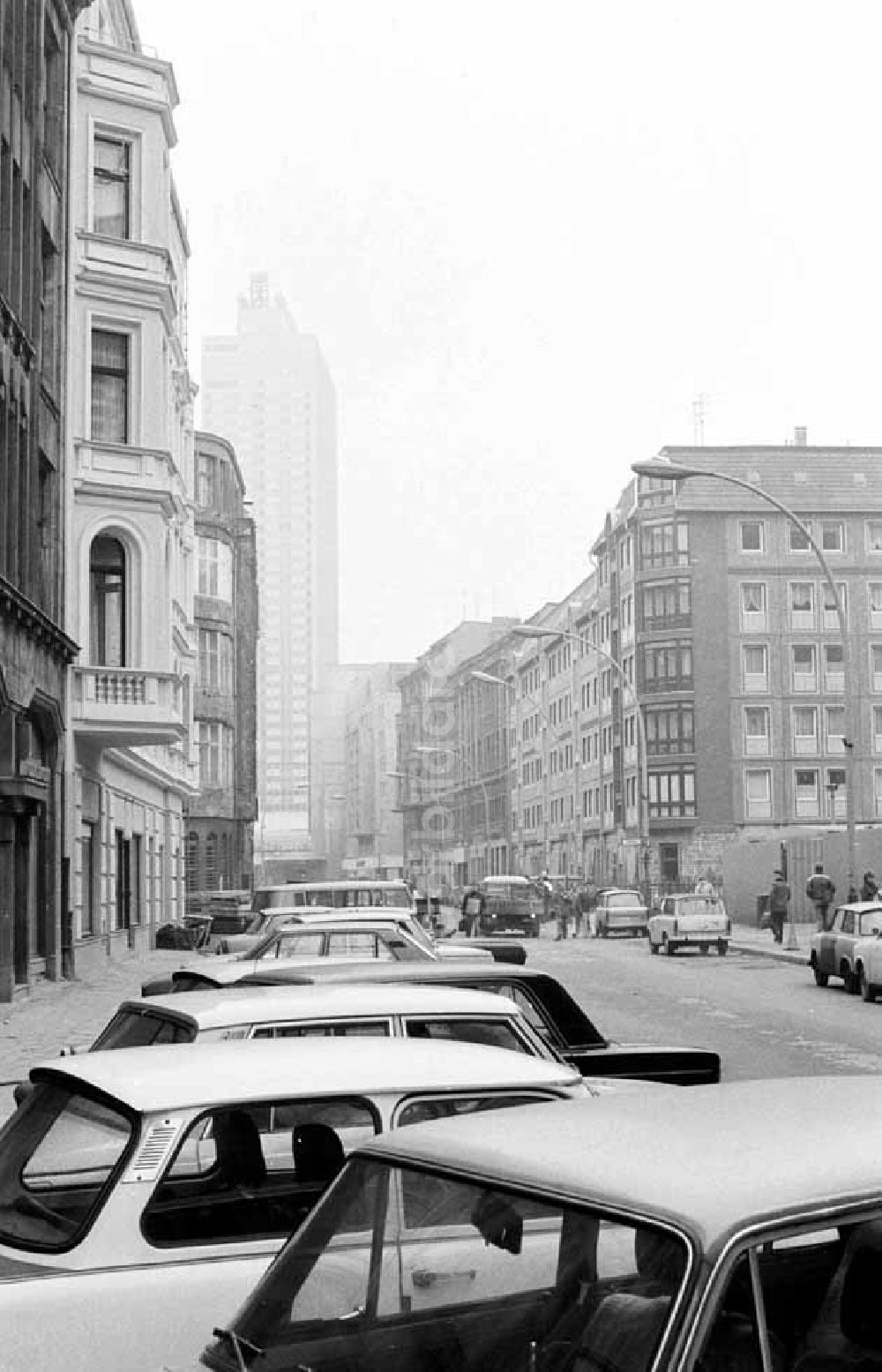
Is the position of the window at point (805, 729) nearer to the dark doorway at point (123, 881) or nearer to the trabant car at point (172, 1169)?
the dark doorway at point (123, 881)

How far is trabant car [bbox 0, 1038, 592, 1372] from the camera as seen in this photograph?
4625 millimetres

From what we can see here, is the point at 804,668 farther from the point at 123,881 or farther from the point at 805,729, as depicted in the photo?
the point at 123,881

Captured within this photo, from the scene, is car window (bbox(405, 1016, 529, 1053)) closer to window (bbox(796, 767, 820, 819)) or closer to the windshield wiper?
the windshield wiper

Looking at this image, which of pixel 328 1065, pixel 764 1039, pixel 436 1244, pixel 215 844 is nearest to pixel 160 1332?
pixel 328 1065

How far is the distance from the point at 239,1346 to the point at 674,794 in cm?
8056

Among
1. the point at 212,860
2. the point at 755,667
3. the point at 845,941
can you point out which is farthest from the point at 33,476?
the point at 755,667

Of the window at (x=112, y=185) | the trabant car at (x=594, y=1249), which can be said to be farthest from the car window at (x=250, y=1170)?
the window at (x=112, y=185)

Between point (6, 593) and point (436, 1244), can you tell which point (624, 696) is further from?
point (436, 1244)

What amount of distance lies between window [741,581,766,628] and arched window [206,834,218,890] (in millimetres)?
26275

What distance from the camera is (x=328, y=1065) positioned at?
17.5ft

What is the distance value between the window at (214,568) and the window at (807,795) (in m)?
27.1

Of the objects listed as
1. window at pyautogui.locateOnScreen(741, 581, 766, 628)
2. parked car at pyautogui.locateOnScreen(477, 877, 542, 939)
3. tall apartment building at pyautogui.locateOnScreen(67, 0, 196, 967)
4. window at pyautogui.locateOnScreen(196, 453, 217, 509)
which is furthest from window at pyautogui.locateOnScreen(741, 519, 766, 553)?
tall apartment building at pyautogui.locateOnScreen(67, 0, 196, 967)

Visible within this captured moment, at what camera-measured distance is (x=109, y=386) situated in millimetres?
33500

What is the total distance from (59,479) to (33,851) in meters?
6.59
